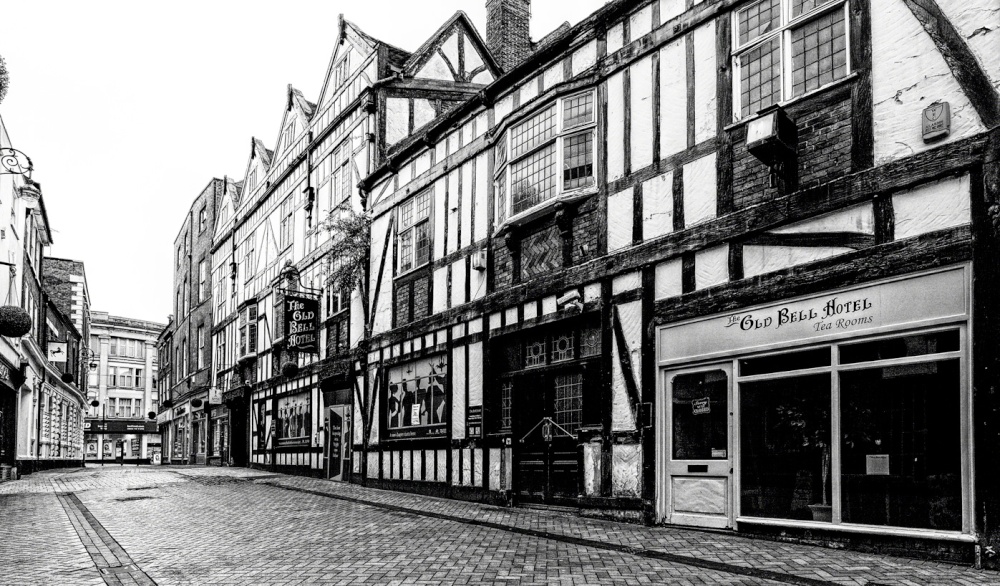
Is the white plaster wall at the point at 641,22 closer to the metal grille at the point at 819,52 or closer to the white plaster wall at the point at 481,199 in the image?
the metal grille at the point at 819,52

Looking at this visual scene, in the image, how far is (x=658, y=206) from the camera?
37.2 feet

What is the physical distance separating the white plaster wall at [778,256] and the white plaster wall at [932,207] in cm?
65

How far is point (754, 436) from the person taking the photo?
32.1ft

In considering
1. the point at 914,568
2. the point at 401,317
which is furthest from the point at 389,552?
the point at 401,317

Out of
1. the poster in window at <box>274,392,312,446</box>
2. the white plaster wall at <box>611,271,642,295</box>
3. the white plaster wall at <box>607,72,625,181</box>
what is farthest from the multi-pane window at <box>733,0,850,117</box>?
the poster in window at <box>274,392,312,446</box>

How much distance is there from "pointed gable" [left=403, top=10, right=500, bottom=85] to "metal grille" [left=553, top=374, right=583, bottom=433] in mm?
11873

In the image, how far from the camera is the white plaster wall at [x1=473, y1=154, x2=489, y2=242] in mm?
15734

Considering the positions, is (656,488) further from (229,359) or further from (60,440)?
(60,440)

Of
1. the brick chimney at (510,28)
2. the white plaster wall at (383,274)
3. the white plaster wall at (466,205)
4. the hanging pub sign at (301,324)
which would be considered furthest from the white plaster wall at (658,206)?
the hanging pub sign at (301,324)

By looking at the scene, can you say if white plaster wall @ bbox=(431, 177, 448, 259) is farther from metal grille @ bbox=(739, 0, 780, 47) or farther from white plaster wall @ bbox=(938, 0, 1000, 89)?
white plaster wall @ bbox=(938, 0, 1000, 89)

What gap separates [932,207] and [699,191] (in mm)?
3105

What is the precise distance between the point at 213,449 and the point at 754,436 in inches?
1243

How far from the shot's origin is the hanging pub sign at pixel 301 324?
2469 centimetres

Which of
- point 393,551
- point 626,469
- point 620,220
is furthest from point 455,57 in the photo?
point 393,551
